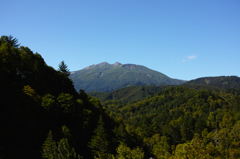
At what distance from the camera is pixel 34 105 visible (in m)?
44.3

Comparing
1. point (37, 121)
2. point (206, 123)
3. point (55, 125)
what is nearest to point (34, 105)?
point (37, 121)

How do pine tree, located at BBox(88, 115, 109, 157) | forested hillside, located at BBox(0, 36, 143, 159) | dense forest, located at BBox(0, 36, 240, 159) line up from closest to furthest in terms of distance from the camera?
1. dense forest, located at BBox(0, 36, 240, 159)
2. forested hillside, located at BBox(0, 36, 143, 159)
3. pine tree, located at BBox(88, 115, 109, 157)

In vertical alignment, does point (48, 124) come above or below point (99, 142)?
above

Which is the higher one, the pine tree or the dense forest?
the dense forest

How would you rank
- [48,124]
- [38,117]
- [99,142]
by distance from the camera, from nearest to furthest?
[38,117] < [48,124] < [99,142]

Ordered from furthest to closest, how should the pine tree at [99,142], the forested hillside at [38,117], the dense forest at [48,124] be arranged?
the pine tree at [99,142], the forested hillside at [38,117], the dense forest at [48,124]

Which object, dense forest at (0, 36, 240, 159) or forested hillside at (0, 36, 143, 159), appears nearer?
dense forest at (0, 36, 240, 159)

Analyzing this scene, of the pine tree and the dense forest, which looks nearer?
the dense forest

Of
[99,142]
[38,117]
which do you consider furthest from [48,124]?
[99,142]

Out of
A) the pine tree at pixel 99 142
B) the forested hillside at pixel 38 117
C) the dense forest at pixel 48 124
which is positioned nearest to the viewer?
the dense forest at pixel 48 124

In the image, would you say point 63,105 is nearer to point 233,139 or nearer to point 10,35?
point 10,35

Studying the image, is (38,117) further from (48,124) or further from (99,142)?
(99,142)

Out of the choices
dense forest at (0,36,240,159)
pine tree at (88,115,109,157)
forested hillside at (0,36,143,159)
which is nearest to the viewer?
dense forest at (0,36,240,159)

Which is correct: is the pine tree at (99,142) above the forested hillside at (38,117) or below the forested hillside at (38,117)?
below
